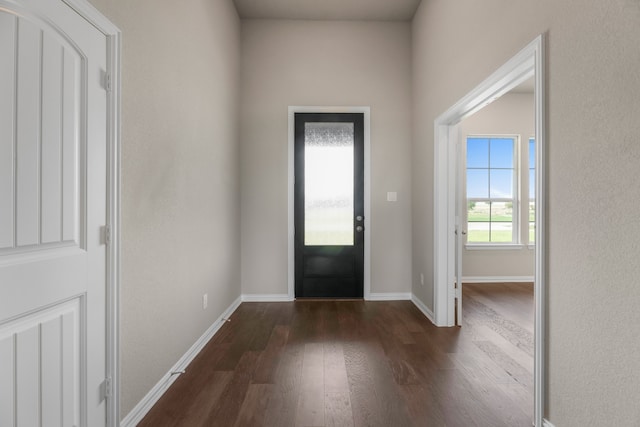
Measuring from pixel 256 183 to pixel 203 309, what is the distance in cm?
173

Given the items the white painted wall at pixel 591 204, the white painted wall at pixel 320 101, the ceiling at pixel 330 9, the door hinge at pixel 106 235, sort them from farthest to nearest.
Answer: the white painted wall at pixel 320 101
the ceiling at pixel 330 9
the door hinge at pixel 106 235
the white painted wall at pixel 591 204

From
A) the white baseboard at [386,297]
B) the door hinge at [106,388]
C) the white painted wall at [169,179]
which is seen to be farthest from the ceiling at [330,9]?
the door hinge at [106,388]

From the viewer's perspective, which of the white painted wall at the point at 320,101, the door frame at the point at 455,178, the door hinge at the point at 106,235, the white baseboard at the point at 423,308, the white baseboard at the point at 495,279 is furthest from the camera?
the white baseboard at the point at 495,279

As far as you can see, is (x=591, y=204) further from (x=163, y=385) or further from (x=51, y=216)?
(x=163, y=385)

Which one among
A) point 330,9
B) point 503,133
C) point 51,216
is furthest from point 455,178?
point 51,216

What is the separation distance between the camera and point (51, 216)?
1252 millimetres

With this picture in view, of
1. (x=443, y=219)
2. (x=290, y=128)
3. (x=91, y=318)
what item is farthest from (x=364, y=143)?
(x=91, y=318)

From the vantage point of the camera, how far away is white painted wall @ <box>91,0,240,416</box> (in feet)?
5.64

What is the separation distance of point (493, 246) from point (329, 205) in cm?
287

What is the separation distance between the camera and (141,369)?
1820 mm

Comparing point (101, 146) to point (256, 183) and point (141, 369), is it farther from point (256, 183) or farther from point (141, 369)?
point (256, 183)

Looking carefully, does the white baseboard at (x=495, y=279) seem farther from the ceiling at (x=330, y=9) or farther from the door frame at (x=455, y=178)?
the ceiling at (x=330, y=9)

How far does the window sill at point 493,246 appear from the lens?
5141mm

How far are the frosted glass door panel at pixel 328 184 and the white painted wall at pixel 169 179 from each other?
108 centimetres
